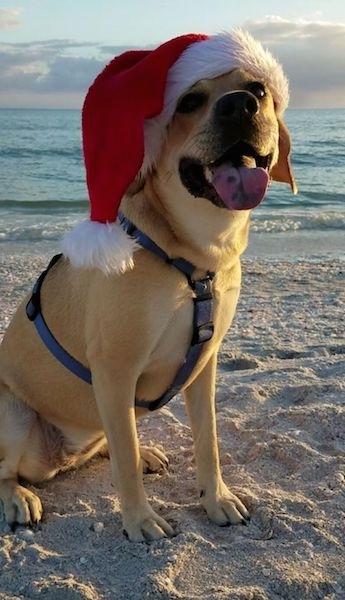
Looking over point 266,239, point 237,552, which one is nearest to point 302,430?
point 237,552

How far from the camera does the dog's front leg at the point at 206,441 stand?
3.17 meters

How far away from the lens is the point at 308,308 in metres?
6.46

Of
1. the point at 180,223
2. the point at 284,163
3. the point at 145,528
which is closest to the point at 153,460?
the point at 145,528

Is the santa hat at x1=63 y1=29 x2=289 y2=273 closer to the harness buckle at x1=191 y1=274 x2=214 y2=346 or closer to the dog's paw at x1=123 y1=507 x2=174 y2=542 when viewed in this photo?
the harness buckle at x1=191 y1=274 x2=214 y2=346

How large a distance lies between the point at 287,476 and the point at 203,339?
91 centimetres

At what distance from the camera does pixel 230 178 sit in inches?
104

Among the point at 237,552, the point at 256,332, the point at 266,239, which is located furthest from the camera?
the point at 266,239

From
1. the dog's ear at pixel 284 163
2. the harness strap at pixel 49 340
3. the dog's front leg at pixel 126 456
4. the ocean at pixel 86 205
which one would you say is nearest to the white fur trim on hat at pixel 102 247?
the dog's front leg at pixel 126 456

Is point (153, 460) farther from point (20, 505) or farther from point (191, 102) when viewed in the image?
point (191, 102)

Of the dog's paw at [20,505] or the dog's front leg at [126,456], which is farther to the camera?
the dog's paw at [20,505]

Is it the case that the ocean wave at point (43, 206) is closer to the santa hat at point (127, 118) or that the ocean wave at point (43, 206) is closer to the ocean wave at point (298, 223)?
the ocean wave at point (298, 223)

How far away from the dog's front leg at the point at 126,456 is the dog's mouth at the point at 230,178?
2.41 feet

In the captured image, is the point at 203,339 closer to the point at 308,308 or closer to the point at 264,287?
the point at 308,308

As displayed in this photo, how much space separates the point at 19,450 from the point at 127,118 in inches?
58.9
